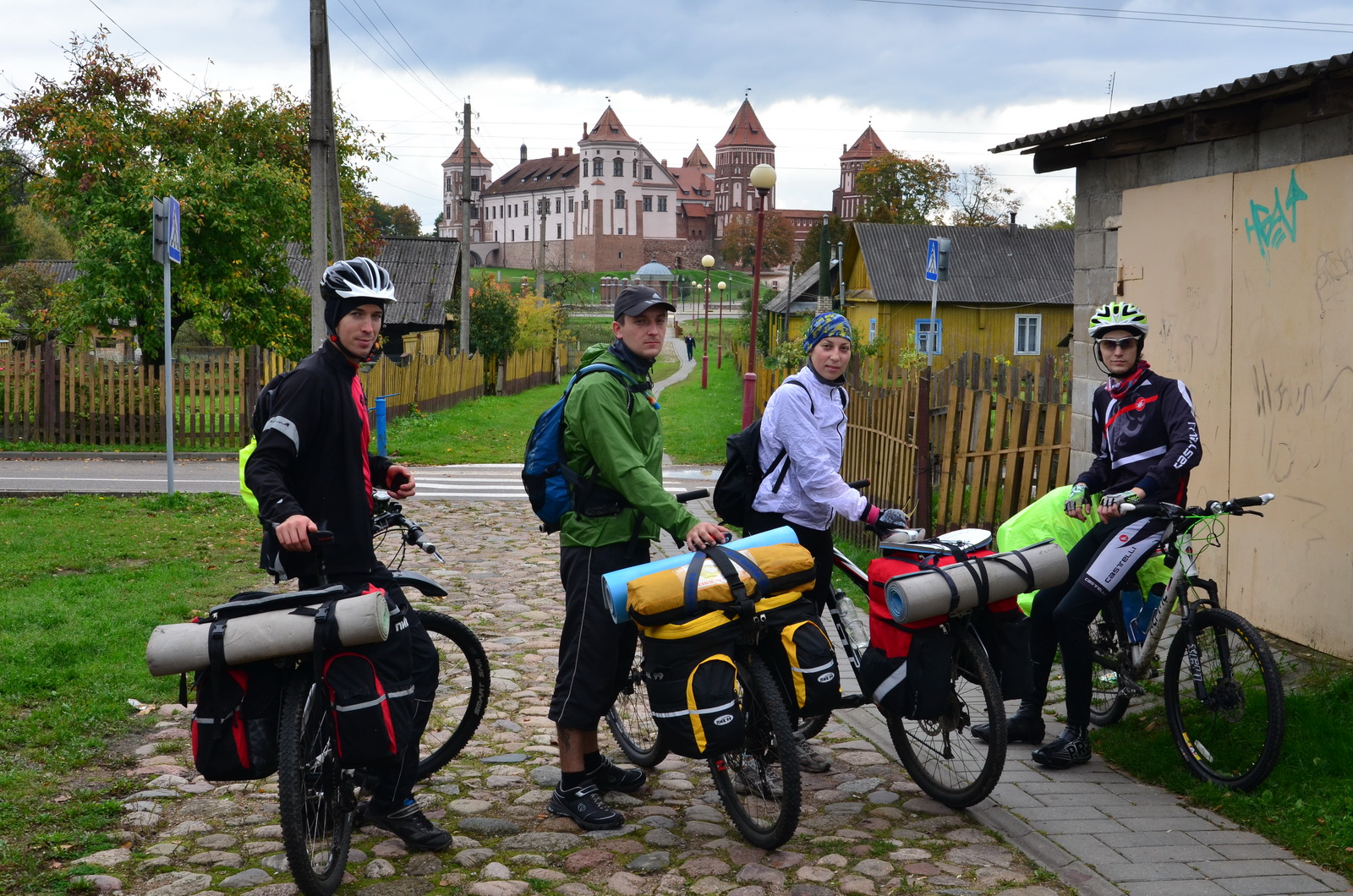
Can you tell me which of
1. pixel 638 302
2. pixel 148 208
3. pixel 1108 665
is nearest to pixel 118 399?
pixel 148 208

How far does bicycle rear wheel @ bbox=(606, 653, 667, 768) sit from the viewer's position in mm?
5191

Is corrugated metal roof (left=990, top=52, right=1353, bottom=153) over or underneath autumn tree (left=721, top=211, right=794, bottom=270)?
underneath

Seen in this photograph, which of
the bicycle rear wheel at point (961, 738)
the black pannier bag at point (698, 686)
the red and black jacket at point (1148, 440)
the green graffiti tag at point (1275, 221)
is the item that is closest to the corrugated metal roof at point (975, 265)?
the green graffiti tag at point (1275, 221)

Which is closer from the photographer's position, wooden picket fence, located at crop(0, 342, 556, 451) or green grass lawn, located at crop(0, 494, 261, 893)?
green grass lawn, located at crop(0, 494, 261, 893)

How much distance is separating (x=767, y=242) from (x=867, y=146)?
986 inches

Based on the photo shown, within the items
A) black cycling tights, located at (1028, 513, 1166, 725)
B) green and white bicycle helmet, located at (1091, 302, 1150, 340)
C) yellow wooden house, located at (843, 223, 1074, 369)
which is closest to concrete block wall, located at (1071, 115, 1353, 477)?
green and white bicycle helmet, located at (1091, 302, 1150, 340)

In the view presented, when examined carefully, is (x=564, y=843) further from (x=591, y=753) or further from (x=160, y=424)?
(x=160, y=424)

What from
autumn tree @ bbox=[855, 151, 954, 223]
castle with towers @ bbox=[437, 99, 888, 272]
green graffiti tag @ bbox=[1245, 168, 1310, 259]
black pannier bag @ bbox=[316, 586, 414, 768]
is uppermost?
castle with towers @ bbox=[437, 99, 888, 272]

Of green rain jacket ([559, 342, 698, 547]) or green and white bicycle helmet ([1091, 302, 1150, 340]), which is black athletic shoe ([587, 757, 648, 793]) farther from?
green and white bicycle helmet ([1091, 302, 1150, 340])

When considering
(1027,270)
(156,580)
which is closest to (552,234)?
(1027,270)

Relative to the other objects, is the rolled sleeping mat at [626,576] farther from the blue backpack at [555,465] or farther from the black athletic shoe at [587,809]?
the black athletic shoe at [587,809]

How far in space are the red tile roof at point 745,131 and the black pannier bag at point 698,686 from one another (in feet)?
522

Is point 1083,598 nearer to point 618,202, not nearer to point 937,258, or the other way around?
point 937,258

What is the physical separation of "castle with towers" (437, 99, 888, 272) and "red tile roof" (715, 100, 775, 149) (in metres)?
0.11
